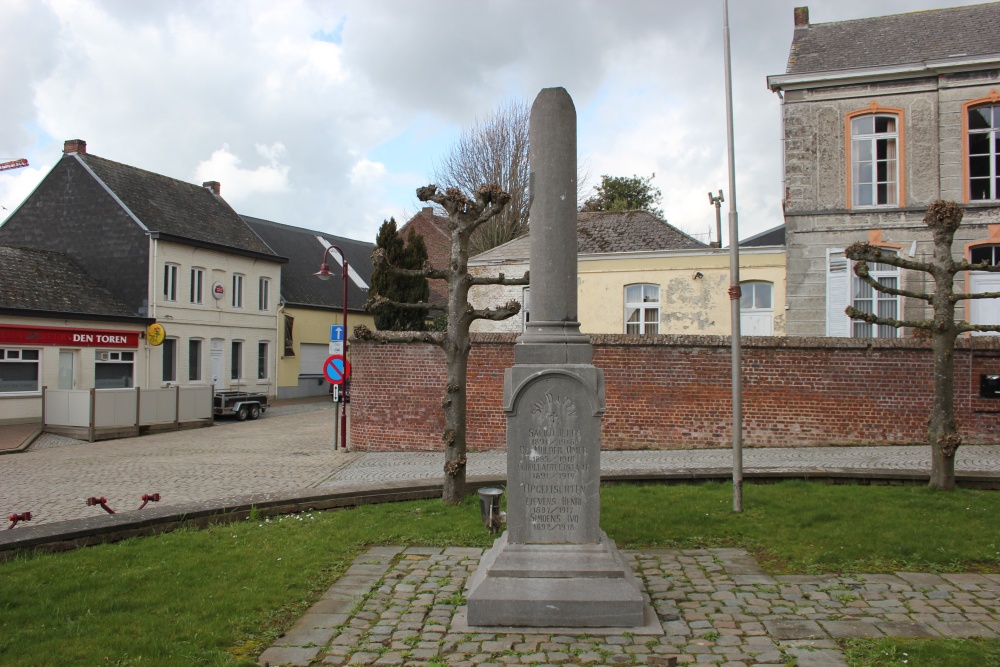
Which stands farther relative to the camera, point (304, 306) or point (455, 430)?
point (304, 306)

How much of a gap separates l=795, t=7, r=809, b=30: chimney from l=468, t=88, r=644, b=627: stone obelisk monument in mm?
17861

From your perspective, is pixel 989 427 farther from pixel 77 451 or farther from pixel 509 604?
pixel 77 451

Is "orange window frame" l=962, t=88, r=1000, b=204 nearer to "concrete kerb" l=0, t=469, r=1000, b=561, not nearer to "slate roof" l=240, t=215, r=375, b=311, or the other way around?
"concrete kerb" l=0, t=469, r=1000, b=561

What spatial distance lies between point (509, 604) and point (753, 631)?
5.34 ft

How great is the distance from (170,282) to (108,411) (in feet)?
29.8

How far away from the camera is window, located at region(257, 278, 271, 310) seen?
1346 inches

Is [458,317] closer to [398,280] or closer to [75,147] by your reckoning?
[398,280]

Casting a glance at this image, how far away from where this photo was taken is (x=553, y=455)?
5668 mm

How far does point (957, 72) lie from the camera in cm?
1770

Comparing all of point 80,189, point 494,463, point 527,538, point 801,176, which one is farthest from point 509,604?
point 80,189

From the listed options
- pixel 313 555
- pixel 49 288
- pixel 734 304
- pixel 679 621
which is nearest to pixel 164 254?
pixel 49 288

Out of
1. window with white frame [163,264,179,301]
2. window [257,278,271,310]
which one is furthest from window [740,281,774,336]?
window [257,278,271,310]

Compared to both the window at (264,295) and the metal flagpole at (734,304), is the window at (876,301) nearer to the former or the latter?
the metal flagpole at (734,304)

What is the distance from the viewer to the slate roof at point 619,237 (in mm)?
22672
